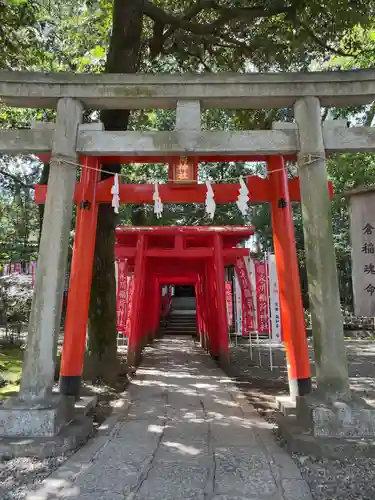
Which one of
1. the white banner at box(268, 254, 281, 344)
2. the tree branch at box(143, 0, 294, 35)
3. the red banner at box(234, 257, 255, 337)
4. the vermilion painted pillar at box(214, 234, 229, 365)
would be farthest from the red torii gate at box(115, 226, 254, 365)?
the tree branch at box(143, 0, 294, 35)

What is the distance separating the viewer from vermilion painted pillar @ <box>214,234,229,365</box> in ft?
37.7

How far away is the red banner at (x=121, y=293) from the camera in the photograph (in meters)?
14.3

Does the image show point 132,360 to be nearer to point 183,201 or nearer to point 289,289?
point 183,201

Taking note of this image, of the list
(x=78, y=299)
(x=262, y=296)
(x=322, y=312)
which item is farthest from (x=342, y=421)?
(x=262, y=296)

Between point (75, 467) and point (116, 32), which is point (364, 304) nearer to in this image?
point (75, 467)

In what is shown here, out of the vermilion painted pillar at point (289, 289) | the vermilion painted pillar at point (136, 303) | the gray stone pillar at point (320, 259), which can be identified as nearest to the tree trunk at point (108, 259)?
the vermilion painted pillar at point (136, 303)

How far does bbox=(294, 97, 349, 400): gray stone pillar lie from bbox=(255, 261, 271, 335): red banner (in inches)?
253

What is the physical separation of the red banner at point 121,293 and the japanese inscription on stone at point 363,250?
410 inches

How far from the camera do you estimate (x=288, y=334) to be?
593cm

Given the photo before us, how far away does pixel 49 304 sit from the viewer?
183 inches

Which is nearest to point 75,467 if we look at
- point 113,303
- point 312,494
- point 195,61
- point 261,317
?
point 312,494

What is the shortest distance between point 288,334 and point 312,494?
2.76m

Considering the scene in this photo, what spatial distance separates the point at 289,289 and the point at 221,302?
591 centimetres

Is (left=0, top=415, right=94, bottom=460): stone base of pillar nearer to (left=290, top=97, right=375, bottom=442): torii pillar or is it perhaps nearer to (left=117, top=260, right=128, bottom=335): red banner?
(left=290, top=97, right=375, bottom=442): torii pillar
